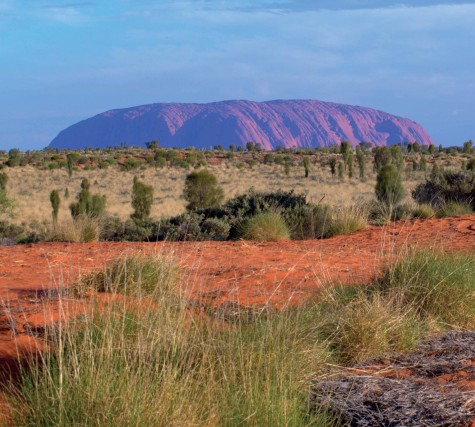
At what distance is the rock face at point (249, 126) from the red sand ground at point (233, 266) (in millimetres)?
88280

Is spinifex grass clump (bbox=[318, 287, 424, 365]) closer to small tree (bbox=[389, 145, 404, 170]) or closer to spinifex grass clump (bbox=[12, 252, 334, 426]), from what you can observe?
spinifex grass clump (bbox=[12, 252, 334, 426])

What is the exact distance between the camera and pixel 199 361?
527 centimetres

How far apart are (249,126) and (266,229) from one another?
96832mm

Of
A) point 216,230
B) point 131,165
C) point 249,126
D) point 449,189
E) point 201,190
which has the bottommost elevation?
point 216,230

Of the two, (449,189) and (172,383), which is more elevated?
(449,189)

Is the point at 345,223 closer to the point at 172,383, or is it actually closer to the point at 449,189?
the point at 449,189

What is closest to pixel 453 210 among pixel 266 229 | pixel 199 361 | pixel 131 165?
pixel 266 229

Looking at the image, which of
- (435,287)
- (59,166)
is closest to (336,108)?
(59,166)

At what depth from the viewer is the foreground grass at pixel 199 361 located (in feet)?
13.4

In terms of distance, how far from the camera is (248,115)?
117 meters

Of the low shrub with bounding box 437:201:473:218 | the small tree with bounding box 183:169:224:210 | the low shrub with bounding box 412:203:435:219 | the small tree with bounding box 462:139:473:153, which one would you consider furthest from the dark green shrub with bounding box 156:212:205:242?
the small tree with bounding box 462:139:473:153

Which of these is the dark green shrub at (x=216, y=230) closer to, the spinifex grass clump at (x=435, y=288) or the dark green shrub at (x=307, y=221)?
the dark green shrub at (x=307, y=221)

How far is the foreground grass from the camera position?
13.4 ft

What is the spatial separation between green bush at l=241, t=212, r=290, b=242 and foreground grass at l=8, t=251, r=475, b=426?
8.43m
